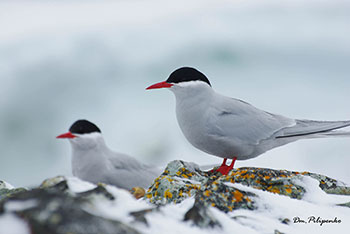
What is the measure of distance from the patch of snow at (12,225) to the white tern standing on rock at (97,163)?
7.27 feet

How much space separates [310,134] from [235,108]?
3.05ft

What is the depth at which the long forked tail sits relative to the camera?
536 cm

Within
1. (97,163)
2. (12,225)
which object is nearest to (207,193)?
(12,225)

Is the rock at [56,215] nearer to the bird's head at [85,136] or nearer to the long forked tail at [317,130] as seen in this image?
the bird's head at [85,136]

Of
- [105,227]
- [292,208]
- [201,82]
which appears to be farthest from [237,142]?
[105,227]

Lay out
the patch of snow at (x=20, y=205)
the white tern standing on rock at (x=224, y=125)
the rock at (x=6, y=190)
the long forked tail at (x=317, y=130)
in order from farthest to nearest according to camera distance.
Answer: the long forked tail at (x=317, y=130) < the white tern standing on rock at (x=224, y=125) < the rock at (x=6, y=190) < the patch of snow at (x=20, y=205)

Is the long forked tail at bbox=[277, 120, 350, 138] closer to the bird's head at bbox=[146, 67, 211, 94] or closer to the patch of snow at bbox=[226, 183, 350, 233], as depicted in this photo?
the bird's head at bbox=[146, 67, 211, 94]

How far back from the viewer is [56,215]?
83.7 inches

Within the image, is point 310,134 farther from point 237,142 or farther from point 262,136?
point 237,142

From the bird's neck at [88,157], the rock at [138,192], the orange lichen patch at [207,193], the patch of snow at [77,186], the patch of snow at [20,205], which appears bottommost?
the rock at [138,192]

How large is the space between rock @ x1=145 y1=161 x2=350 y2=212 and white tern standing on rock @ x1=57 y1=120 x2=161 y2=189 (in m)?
0.37

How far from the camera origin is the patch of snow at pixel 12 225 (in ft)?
6.88

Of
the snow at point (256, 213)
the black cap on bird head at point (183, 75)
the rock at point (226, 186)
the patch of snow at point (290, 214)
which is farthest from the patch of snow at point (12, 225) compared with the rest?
the black cap on bird head at point (183, 75)

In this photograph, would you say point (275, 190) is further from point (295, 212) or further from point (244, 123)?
point (244, 123)
